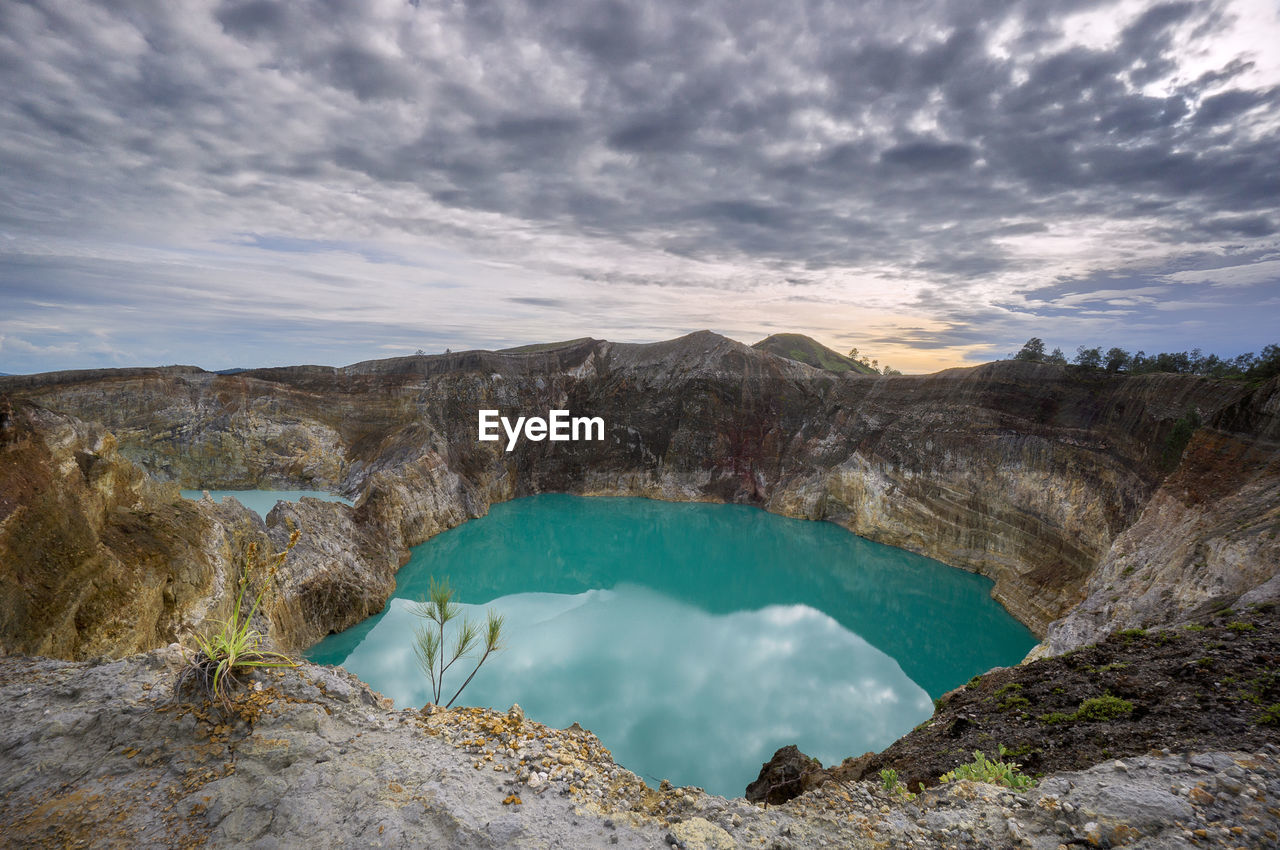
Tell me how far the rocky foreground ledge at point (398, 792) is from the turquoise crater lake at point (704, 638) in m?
7.55

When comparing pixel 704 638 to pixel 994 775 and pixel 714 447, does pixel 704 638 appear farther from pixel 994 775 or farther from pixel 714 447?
pixel 714 447

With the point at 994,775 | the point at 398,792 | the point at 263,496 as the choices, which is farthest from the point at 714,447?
the point at 398,792

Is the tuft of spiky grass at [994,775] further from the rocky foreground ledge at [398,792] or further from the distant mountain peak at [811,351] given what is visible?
the distant mountain peak at [811,351]

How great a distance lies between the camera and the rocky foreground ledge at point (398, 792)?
11.4 feet

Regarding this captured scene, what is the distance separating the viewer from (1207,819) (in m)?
3.66

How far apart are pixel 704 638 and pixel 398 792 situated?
614 inches

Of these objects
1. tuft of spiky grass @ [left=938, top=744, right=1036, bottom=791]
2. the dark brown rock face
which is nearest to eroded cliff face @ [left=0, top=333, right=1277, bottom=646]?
the dark brown rock face

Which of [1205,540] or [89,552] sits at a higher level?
[89,552]

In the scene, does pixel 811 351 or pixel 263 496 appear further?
pixel 811 351

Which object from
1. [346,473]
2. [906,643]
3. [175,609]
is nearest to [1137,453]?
[906,643]

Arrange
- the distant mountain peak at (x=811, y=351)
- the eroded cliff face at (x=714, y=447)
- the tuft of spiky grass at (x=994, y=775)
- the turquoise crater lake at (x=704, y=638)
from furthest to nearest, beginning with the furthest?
the distant mountain peak at (x=811, y=351) < the eroded cliff face at (x=714, y=447) < the turquoise crater lake at (x=704, y=638) < the tuft of spiky grass at (x=994, y=775)

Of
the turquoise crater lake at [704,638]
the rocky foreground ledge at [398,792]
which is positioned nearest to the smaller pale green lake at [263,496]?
the turquoise crater lake at [704,638]

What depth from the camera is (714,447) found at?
39.4m

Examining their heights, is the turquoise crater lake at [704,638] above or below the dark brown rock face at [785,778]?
below
